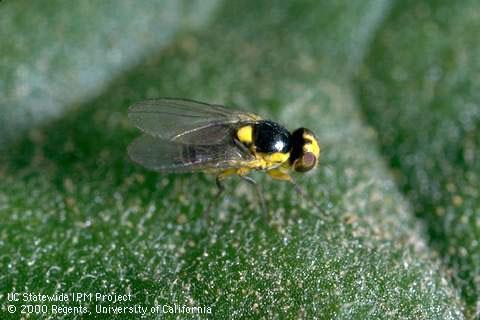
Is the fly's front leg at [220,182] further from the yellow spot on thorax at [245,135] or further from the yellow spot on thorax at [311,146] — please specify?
the yellow spot on thorax at [311,146]

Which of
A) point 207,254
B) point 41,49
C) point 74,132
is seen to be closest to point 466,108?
point 207,254

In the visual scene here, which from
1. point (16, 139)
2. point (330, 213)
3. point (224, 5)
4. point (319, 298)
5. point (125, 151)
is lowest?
point (319, 298)

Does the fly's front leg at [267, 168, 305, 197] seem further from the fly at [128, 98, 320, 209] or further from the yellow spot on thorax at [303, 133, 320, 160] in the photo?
the yellow spot on thorax at [303, 133, 320, 160]

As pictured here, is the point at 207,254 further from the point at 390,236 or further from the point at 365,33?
the point at 365,33

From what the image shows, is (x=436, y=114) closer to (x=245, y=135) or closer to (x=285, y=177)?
(x=285, y=177)

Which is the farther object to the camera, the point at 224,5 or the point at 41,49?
the point at 224,5

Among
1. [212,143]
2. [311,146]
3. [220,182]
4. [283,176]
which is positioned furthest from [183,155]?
[311,146]
